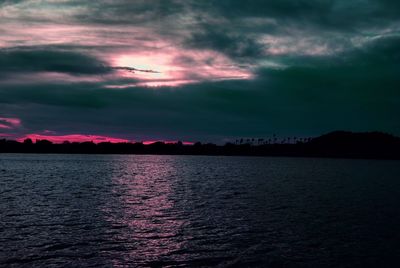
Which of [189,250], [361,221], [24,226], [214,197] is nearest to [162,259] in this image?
[189,250]

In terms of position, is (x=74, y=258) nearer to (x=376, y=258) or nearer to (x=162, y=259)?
(x=162, y=259)

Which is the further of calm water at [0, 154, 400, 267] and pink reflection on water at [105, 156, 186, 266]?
pink reflection on water at [105, 156, 186, 266]

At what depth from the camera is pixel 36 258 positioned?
23547 millimetres

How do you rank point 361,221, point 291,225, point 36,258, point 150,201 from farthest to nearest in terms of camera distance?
point 150,201 < point 361,221 < point 291,225 < point 36,258

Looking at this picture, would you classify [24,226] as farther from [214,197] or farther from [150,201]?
[214,197]

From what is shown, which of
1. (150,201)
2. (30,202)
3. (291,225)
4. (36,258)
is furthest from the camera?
(150,201)

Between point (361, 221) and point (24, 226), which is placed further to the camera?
point (361, 221)

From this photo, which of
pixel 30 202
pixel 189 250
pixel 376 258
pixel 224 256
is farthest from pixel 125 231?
pixel 30 202

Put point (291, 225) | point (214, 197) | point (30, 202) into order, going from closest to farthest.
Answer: point (291, 225), point (30, 202), point (214, 197)

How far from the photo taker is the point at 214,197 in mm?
60469

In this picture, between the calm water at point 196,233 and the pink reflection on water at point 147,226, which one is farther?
the pink reflection on water at point 147,226

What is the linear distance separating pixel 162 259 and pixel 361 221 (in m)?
24.3

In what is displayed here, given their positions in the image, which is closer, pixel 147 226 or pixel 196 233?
pixel 196 233

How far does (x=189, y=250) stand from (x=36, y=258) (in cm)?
963
